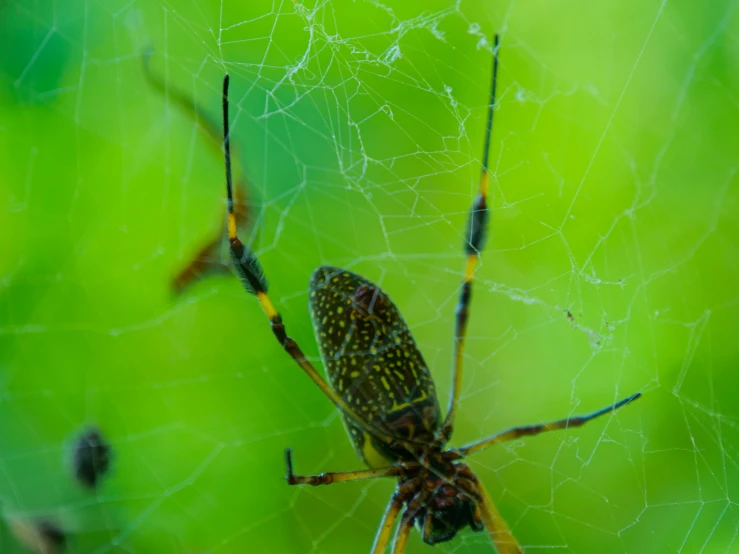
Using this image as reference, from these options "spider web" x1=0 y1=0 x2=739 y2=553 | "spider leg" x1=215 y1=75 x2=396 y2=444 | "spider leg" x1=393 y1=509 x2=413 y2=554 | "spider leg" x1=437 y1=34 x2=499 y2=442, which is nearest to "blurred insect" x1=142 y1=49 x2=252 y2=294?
"spider web" x1=0 y1=0 x2=739 y2=553

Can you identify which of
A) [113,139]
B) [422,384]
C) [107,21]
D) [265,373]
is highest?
[107,21]

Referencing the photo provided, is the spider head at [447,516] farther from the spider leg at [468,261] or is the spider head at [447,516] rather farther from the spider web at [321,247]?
the spider web at [321,247]

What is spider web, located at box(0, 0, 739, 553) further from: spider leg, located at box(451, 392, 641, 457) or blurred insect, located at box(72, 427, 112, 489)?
spider leg, located at box(451, 392, 641, 457)

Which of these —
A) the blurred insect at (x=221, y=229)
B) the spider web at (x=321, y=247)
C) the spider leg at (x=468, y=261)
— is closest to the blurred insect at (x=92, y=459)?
the spider web at (x=321, y=247)

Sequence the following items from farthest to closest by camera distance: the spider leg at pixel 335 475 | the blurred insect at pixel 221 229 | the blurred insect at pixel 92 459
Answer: the blurred insect at pixel 92 459, the blurred insect at pixel 221 229, the spider leg at pixel 335 475

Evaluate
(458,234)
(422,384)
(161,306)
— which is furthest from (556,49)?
(161,306)

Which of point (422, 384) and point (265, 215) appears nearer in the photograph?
point (422, 384)

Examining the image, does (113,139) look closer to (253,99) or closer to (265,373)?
(253,99)
